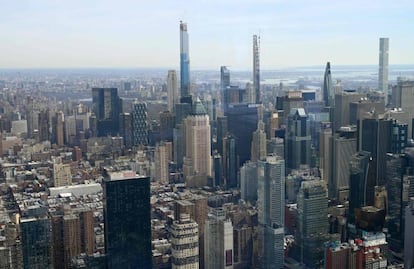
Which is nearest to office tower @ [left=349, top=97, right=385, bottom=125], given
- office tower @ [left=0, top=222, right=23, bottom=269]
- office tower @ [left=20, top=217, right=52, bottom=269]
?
office tower @ [left=20, top=217, right=52, bottom=269]

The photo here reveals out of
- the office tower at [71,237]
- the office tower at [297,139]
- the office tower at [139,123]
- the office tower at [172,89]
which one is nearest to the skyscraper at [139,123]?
the office tower at [139,123]

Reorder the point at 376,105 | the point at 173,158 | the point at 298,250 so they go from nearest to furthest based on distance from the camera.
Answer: the point at 298,250, the point at 173,158, the point at 376,105

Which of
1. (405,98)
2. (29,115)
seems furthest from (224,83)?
(405,98)

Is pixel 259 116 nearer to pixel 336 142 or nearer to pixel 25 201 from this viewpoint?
pixel 336 142

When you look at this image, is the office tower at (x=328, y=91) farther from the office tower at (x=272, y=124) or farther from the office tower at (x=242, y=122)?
the office tower at (x=242, y=122)

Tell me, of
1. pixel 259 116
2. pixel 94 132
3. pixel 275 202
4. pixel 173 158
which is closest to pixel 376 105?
pixel 259 116
